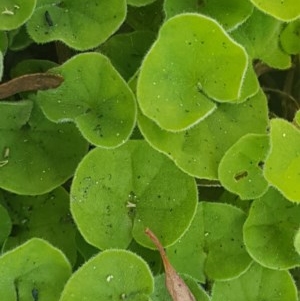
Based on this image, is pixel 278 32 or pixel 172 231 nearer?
pixel 172 231

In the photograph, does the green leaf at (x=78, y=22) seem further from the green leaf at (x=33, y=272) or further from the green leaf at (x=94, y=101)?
the green leaf at (x=33, y=272)

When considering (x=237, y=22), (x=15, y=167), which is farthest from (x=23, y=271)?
(x=237, y=22)

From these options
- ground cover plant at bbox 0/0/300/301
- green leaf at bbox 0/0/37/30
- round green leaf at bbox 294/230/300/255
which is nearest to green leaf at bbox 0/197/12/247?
ground cover plant at bbox 0/0/300/301

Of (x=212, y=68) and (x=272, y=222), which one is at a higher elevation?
(x=212, y=68)

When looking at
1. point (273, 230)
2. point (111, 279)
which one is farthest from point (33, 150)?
point (273, 230)

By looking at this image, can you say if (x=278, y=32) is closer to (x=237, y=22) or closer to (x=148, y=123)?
(x=237, y=22)

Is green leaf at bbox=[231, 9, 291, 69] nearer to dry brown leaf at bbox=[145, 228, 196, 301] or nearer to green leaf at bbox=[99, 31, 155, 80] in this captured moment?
green leaf at bbox=[99, 31, 155, 80]

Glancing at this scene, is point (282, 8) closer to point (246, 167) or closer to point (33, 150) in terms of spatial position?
point (246, 167)
